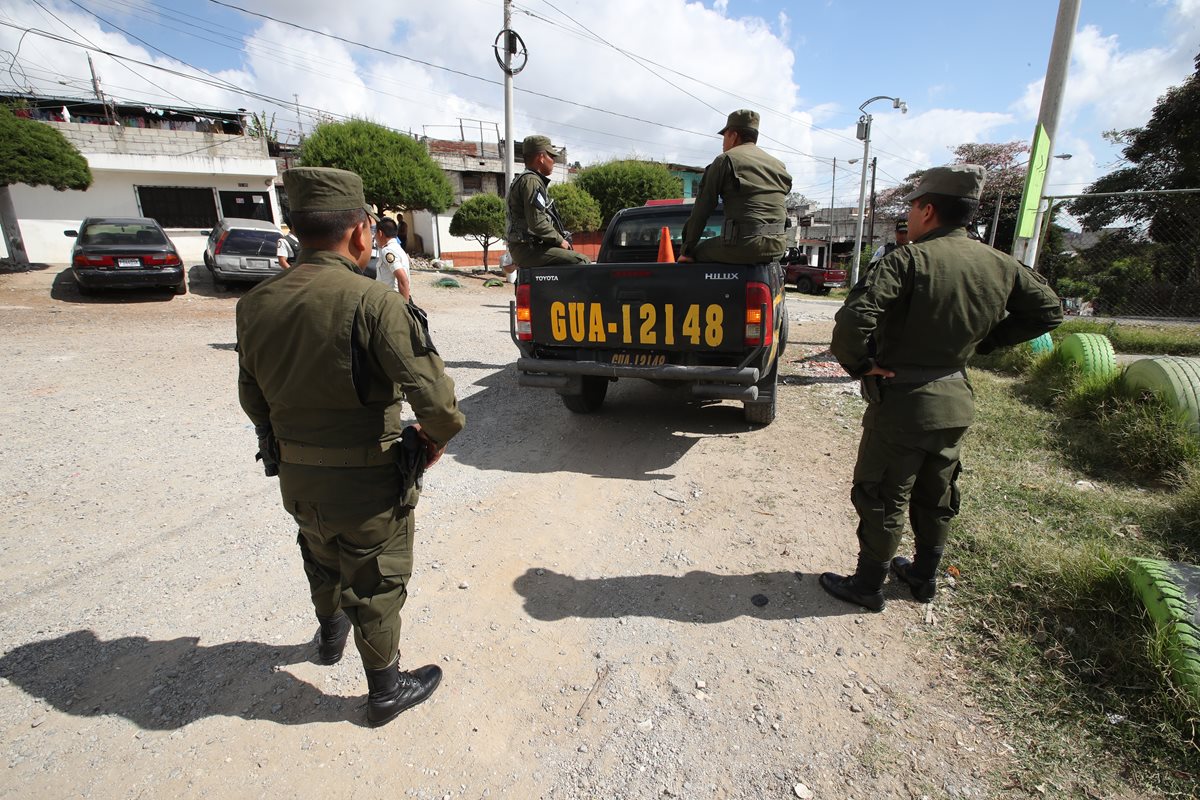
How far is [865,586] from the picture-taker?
9.02ft

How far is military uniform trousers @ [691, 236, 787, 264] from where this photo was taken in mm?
4184

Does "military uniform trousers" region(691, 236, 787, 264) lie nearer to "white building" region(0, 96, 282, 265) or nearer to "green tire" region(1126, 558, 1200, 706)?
"green tire" region(1126, 558, 1200, 706)

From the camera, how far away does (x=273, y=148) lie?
3042 centimetres

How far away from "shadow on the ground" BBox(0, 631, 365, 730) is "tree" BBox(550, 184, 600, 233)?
74.6 feet

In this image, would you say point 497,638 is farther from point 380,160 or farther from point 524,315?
point 380,160

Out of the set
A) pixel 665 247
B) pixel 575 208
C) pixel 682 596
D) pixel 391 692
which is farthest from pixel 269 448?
pixel 575 208

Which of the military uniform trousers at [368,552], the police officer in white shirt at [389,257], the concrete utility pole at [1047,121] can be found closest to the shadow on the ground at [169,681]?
the military uniform trousers at [368,552]

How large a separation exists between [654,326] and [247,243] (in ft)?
40.3

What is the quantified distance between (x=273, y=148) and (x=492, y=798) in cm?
3615

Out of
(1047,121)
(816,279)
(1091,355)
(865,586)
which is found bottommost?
(816,279)

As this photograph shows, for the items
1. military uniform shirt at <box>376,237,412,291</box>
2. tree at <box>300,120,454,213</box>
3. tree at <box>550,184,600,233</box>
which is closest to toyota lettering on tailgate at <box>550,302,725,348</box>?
military uniform shirt at <box>376,237,412,291</box>

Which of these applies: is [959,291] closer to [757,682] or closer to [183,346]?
[757,682]

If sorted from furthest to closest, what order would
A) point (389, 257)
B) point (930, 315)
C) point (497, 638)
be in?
1. point (389, 257)
2. point (497, 638)
3. point (930, 315)

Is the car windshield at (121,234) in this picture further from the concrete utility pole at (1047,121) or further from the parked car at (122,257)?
the concrete utility pole at (1047,121)
